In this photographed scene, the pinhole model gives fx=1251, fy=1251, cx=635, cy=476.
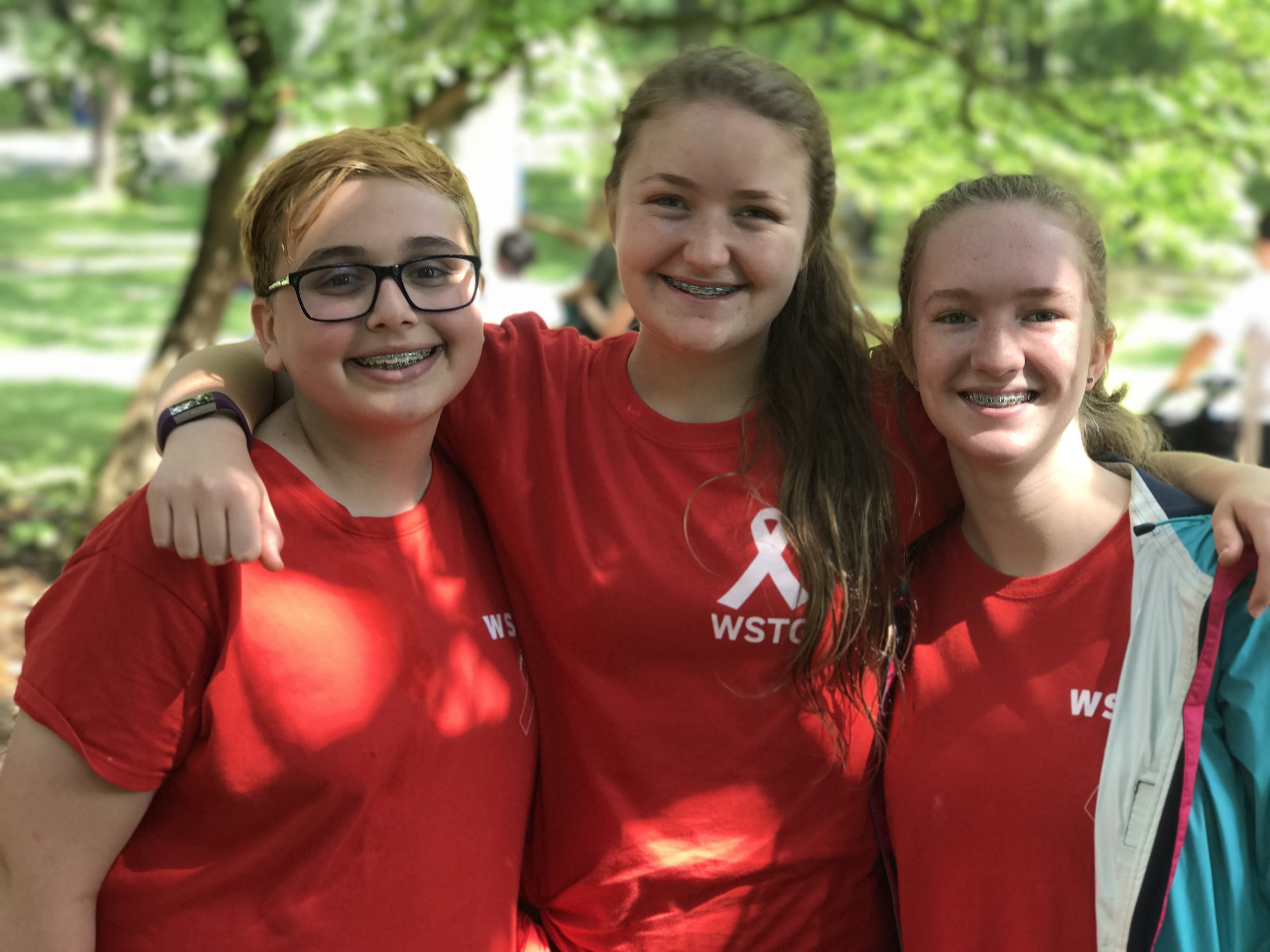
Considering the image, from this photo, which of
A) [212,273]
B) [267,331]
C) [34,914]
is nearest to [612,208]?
[267,331]

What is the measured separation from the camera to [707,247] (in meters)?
2.28

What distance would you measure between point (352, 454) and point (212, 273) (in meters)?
4.82

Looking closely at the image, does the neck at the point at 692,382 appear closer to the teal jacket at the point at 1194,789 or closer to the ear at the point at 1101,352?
the ear at the point at 1101,352

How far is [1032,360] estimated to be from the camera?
7.16ft

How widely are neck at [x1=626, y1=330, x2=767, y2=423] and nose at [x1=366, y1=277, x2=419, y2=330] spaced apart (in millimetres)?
517

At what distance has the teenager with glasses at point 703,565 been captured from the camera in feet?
7.41

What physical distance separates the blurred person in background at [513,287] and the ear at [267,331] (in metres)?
5.80

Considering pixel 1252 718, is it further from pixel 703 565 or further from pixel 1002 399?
pixel 703 565

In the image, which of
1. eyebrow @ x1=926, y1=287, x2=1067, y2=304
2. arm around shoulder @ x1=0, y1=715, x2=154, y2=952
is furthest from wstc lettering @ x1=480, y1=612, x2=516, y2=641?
eyebrow @ x1=926, y1=287, x2=1067, y2=304

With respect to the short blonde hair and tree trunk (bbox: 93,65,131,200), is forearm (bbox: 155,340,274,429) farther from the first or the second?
tree trunk (bbox: 93,65,131,200)

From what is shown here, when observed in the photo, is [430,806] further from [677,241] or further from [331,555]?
[677,241]

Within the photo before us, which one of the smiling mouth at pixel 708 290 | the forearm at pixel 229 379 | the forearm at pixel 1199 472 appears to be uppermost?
the smiling mouth at pixel 708 290

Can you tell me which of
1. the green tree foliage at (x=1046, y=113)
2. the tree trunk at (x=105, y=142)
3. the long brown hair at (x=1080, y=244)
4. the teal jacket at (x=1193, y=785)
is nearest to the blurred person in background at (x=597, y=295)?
the green tree foliage at (x=1046, y=113)

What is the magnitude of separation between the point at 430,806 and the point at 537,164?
29431 mm
